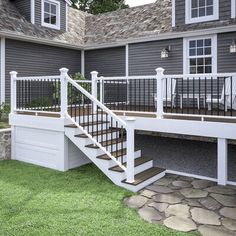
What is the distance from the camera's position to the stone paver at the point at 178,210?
417cm

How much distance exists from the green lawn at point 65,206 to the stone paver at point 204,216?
564 mm

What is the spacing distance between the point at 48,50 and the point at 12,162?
18.9 feet

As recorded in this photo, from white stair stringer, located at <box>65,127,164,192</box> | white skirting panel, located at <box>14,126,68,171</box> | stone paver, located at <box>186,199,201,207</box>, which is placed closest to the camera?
stone paver, located at <box>186,199,201,207</box>

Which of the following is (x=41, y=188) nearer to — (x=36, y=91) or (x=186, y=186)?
(x=186, y=186)

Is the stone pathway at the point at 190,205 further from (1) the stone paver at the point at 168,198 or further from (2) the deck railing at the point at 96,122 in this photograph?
(2) the deck railing at the point at 96,122

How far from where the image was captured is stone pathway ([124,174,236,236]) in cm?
382

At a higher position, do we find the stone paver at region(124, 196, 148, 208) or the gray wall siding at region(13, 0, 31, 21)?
the gray wall siding at region(13, 0, 31, 21)

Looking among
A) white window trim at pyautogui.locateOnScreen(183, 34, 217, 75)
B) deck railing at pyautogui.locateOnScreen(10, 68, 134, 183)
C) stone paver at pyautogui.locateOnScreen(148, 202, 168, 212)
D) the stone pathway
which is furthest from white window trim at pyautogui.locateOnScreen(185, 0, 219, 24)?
stone paver at pyautogui.locateOnScreen(148, 202, 168, 212)

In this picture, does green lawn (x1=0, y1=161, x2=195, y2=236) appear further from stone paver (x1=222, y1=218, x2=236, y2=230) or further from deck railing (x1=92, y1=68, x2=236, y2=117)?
deck railing (x1=92, y1=68, x2=236, y2=117)

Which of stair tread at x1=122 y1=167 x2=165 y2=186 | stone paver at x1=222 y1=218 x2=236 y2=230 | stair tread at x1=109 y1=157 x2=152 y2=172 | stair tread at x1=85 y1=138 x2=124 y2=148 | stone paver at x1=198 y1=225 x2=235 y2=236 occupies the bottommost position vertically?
stone paver at x1=198 y1=225 x2=235 y2=236

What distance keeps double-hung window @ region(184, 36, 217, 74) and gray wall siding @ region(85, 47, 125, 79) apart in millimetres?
2773

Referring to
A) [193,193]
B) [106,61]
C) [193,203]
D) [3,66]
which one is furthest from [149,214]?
[106,61]

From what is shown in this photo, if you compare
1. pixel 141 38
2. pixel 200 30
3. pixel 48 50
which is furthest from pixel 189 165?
pixel 48 50

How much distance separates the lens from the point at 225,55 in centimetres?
912
